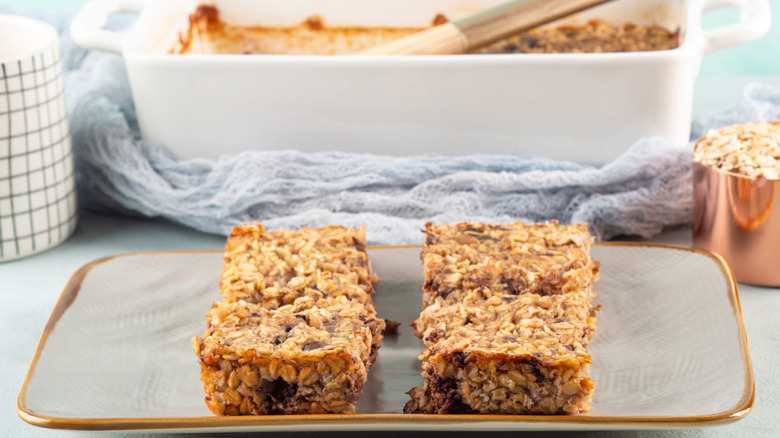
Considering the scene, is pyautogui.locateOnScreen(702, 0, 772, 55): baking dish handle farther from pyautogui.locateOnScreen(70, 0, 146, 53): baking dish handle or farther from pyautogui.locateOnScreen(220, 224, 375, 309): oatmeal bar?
pyautogui.locateOnScreen(70, 0, 146, 53): baking dish handle

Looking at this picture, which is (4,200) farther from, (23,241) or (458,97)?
(458,97)

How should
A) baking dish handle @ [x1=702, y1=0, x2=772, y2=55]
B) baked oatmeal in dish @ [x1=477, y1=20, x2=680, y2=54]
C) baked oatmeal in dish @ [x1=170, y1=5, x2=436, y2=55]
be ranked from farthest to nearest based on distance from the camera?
baked oatmeal in dish @ [x1=170, y1=5, x2=436, y2=55], baked oatmeal in dish @ [x1=477, y1=20, x2=680, y2=54], baking dish handle @ [x1=702, y1=0, x2=772, y2=55]

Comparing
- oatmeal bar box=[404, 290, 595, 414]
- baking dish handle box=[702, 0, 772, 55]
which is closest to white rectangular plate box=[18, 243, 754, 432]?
oatmeal bar box=[404, 290, 595, 414]

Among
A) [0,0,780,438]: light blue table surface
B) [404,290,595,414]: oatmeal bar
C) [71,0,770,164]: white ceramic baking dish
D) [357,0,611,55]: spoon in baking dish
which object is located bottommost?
[0,0,780,438]: light blue table surface

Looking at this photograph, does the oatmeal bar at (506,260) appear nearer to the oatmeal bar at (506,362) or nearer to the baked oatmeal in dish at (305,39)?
the oatmeal bar at (506,362)

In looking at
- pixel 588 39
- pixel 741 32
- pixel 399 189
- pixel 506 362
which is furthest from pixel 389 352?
pixel 588 39

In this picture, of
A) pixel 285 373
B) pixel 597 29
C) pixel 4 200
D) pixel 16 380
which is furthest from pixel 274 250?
pixel 597 29

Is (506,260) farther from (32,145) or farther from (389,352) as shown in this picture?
(32,145)
